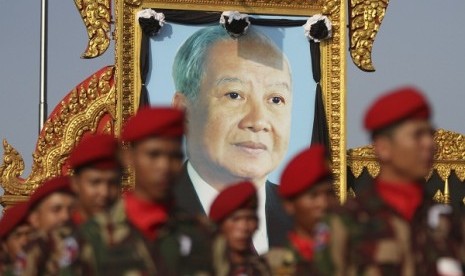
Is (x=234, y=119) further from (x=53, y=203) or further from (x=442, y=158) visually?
(x=53, y=203)

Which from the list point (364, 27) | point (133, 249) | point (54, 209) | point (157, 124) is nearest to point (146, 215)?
point (133, 249)

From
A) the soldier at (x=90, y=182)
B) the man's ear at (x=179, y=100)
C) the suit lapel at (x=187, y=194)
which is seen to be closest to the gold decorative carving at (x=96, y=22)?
the man's ear at (x=179, y=100)

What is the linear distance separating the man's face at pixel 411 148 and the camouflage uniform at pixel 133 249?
0.83 meters

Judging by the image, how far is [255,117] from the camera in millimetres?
15945

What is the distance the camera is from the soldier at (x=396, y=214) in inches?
191

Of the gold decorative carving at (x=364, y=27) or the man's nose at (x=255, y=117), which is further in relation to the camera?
the gold decorative carving at (x=364, y=27)

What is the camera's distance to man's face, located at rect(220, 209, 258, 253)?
21.6ft

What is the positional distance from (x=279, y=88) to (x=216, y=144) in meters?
1.01

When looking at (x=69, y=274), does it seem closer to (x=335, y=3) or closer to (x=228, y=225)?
(x=228, y=225)

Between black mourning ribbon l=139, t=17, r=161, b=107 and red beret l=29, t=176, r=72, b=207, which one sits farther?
black mourning ribbon l=139, t=17, r=161, b=107

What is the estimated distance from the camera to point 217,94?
1587 centimetres

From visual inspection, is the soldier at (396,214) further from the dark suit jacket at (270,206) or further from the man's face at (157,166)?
the dark suit jacket at (270,206)

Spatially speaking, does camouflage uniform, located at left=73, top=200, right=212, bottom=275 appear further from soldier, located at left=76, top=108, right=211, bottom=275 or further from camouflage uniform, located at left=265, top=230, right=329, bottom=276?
camouflage uniform, located at left=265, top=230, right=329, bottom=276

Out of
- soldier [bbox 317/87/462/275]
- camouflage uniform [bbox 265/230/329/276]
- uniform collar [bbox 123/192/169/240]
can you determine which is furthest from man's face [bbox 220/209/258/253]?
soldier [bbox 317/87/462/275]
